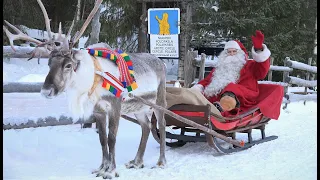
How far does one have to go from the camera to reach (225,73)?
252 inches

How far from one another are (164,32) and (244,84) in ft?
5.72

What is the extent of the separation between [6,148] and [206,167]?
236cm

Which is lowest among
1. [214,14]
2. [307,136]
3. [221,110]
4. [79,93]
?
[307,136]

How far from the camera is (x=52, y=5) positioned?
1258 centimetres

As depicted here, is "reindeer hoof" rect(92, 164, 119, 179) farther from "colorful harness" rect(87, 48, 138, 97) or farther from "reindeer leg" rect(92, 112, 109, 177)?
"colorful harness" rect(87, 48, 138, 97)

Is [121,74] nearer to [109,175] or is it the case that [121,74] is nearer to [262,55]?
[109,175]

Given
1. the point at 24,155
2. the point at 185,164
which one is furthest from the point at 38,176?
the point at 185,164

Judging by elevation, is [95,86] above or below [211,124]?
above

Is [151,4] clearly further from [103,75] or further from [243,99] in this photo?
[103,75]

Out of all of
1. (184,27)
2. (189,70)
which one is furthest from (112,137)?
(184,27)

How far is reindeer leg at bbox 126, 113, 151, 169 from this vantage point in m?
4.72

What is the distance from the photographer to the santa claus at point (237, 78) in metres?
6.00

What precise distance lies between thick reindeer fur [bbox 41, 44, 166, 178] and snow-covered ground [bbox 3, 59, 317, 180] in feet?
1.04

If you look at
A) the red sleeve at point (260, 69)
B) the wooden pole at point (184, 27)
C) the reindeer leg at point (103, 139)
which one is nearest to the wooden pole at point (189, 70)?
the wooden pole at point (184, 27)
